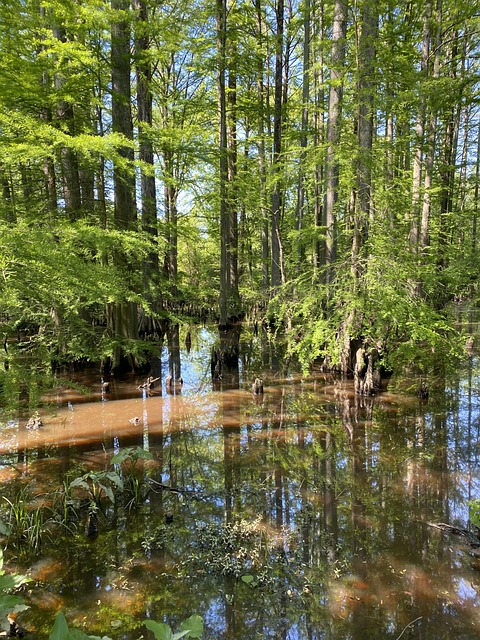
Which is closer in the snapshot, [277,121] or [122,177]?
[122,177]

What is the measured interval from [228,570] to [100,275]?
329cm

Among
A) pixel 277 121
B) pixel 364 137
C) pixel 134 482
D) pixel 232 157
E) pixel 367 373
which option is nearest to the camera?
pixel 134 482

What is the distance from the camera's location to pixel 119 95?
713cm

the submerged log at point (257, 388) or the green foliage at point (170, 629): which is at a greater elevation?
the green foliage at point (170, 629)

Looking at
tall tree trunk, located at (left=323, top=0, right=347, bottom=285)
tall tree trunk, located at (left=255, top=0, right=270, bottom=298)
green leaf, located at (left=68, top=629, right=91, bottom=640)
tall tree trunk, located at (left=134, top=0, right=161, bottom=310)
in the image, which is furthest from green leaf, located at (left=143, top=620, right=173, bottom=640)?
tall tree trunk, located at (left=255, top=0, right=270, bottom=298)

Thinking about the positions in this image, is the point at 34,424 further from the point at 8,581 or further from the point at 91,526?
the point at 8,581

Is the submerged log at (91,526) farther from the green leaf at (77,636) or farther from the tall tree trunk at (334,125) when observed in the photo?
the tall tree trunk at (334,125)

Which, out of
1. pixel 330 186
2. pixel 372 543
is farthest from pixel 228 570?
pixel 330 186

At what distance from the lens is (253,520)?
3.57 meters

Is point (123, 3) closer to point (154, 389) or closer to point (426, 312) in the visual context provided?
point (154, 389)

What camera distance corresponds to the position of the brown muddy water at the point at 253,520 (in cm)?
255

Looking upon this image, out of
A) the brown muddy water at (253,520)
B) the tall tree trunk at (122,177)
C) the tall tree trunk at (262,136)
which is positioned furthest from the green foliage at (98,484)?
the tall tree trunk at (262,136)

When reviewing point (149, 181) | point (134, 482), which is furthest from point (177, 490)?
point (149, 181)

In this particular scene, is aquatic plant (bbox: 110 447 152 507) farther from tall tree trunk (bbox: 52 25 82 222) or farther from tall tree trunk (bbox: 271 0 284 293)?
tall tree trunk (bbox: 271 0 284 293)
